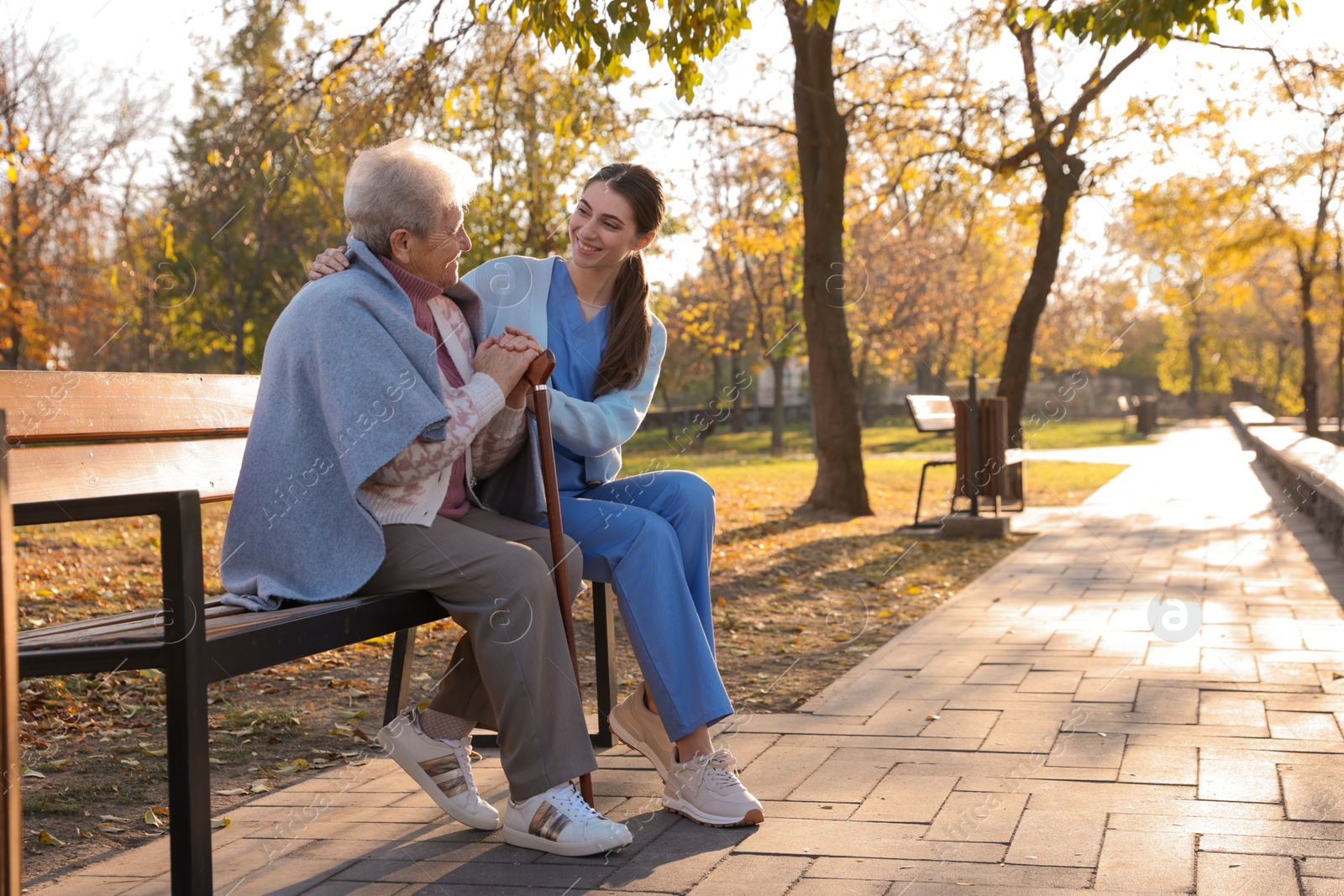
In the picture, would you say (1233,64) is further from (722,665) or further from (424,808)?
(424,808)

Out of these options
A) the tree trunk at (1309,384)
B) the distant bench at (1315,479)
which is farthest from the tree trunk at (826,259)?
the tree trunk at (1309,384)

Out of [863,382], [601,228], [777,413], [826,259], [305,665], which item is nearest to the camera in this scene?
[601,228]

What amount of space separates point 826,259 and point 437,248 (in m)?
7.65

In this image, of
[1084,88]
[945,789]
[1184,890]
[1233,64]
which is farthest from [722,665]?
[1233,64]

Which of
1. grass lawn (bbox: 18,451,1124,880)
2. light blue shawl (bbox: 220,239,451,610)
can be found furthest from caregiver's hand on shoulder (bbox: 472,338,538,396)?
grass lawn (bbox: 18,451,1124,880)

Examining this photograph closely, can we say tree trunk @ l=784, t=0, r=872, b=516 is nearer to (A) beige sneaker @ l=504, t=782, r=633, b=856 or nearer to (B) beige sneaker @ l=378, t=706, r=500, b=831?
(B) beige sneaker @ l=378, t=706, r=500, b=831

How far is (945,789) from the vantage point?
2926 mm

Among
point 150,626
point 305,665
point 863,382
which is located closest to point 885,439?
point 863,382

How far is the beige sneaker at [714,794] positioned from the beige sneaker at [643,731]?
0.31 feet

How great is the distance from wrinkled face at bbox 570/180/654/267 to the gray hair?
0.47 metres

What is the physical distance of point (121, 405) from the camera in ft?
8.90

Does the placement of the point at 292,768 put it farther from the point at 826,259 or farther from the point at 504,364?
the point at 826,259

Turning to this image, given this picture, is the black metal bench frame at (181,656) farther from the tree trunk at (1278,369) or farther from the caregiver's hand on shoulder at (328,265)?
the tree trunk at (1278,369)

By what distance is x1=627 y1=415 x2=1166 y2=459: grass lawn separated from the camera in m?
26.7
